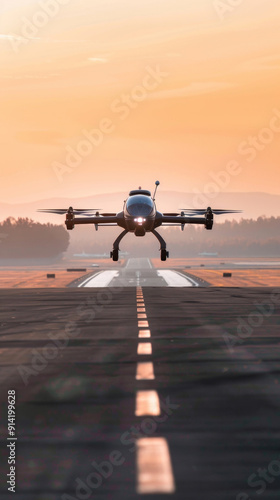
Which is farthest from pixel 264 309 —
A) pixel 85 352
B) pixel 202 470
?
pixel 202 470

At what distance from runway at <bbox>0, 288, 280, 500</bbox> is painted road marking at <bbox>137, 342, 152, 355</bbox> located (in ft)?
0.11

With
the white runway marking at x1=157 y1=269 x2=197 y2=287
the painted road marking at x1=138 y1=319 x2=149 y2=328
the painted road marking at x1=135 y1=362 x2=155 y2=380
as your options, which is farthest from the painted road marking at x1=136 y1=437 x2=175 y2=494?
the white runway marking at x1=157 y1=269 x2=197 y2=287

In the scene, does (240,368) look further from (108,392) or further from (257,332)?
(257,332)

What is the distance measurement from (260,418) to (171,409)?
64.3 inches

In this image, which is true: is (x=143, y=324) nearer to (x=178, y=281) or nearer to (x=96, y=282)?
(x=96, y=282)

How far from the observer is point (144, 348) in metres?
22.4

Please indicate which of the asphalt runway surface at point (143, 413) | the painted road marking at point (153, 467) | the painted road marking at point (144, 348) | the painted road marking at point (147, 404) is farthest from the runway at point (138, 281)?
the painted road marking at point (153, 467)

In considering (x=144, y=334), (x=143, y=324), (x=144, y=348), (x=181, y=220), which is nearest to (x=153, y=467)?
(x=144, y=348)

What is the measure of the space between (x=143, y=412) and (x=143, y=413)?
9cm

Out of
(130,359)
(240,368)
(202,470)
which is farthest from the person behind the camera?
(130,359)

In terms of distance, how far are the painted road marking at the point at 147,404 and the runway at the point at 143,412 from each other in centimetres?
2

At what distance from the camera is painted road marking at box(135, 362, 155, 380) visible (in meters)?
16.7

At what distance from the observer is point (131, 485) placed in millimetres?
8227

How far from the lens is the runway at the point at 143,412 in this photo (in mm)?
8398
